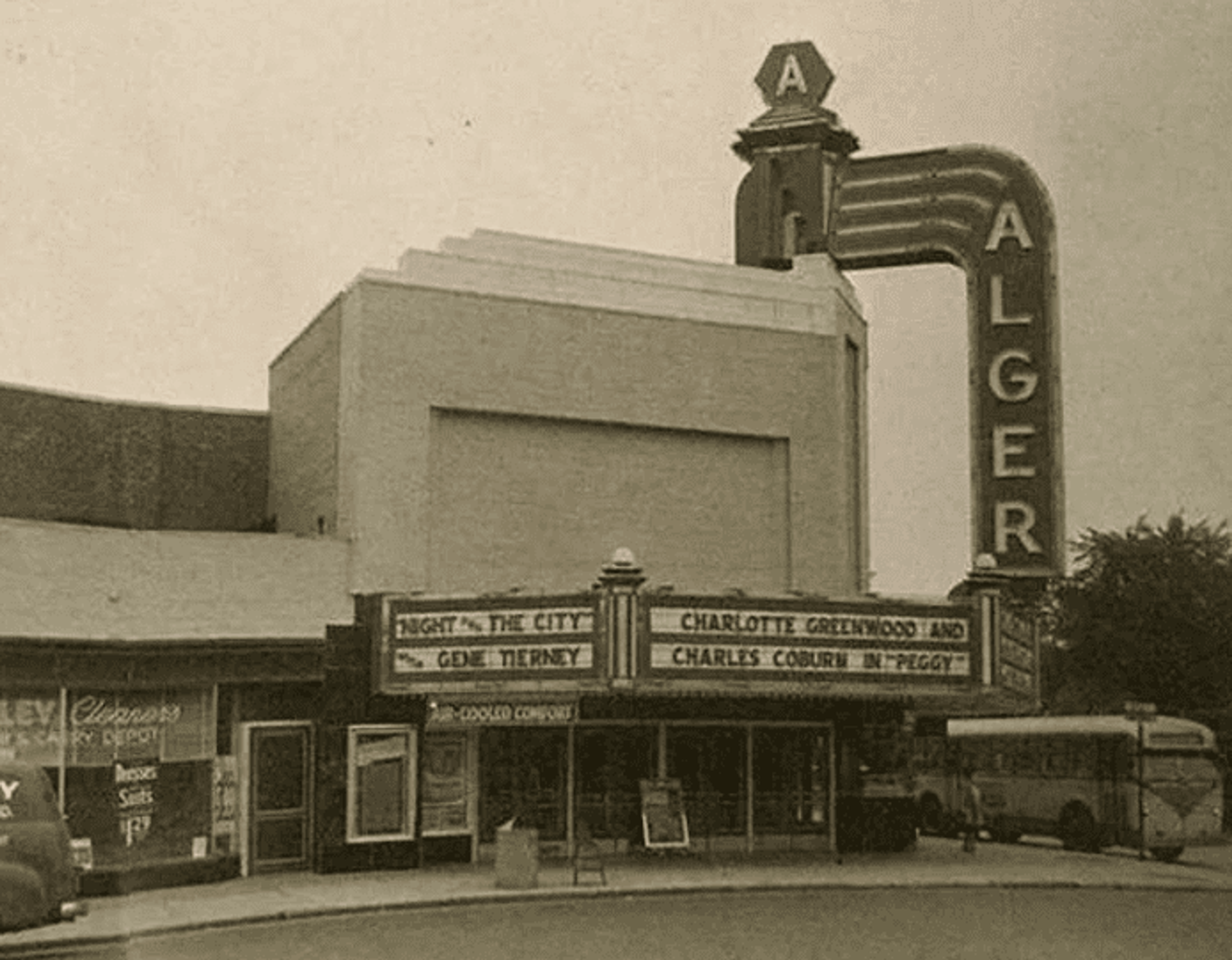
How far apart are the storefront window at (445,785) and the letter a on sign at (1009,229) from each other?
45.6 feet

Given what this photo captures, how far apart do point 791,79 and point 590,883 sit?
66.0ft

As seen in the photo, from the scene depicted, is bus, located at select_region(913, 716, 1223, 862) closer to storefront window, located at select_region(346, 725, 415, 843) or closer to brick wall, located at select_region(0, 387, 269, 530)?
storefront window, located at select_region(346, 725, 415, 843)

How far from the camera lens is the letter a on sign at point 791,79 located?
3931 cm

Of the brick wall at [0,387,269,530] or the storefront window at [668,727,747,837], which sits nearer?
the storefront window at [668,727,747,837]

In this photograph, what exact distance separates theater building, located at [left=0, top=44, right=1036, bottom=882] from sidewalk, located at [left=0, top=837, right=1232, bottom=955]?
106cm

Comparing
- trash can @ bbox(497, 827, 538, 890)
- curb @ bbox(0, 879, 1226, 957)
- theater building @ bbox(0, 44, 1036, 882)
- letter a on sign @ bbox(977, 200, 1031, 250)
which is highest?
letter a on sign @ bbox(977, 200, 1031, 250)

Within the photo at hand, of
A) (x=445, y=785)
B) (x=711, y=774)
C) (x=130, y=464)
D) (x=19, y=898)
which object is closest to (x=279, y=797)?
(x=445, y=785)

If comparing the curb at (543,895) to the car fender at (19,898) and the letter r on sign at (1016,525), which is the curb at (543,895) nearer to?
the car fender at (19,898)

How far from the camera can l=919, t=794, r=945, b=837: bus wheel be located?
39.8 meters

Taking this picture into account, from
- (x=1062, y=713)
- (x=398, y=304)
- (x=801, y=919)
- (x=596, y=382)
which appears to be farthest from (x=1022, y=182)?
(x=1062, y=713)

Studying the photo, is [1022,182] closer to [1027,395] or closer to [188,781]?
[1027,395]

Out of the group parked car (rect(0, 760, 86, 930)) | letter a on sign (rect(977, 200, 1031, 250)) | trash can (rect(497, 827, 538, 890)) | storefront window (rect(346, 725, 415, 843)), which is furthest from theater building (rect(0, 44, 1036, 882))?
parked car (rect(0, 760, 86, 930))

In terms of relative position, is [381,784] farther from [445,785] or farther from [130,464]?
[130,464]

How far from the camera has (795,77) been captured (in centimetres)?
3934
